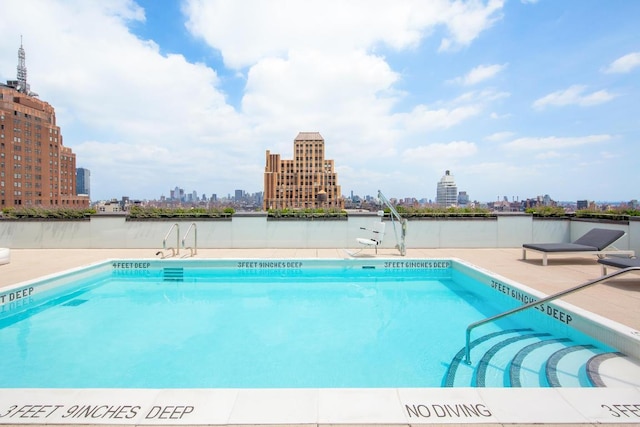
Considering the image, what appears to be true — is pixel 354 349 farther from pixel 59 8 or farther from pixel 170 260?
pixel 59 8

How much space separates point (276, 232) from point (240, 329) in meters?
5.69

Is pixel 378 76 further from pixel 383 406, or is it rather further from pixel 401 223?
pixel 383 406

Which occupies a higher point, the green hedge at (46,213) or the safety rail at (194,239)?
the green hedge at (46,213)

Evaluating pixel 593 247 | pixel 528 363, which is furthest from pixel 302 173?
pixel 528 363

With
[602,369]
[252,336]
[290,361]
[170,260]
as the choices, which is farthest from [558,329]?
[170,260]

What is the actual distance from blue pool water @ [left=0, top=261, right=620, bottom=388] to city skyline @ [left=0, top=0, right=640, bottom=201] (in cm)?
434

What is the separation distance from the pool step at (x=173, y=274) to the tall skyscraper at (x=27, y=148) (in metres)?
102

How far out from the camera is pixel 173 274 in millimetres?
7711

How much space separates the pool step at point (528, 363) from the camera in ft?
9.38

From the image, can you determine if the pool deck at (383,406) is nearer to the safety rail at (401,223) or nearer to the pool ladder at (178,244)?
the safety rail at (401,223)

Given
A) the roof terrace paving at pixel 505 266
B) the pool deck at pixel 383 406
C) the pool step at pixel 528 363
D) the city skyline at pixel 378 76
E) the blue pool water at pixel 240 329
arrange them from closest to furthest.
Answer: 1. the pool deck at pixel 383 406
2. the pool step at pixel 528 363
3. the blue pool water at pixel 240 329
4. the roof terrace paving at pixel 505 266
5. the city skyline at pixel 378 76

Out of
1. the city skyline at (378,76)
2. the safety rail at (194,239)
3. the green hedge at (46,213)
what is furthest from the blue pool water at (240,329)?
the city skyline at (378,76)

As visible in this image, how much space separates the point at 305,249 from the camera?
991 cm

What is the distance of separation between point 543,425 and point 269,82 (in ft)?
41.6
